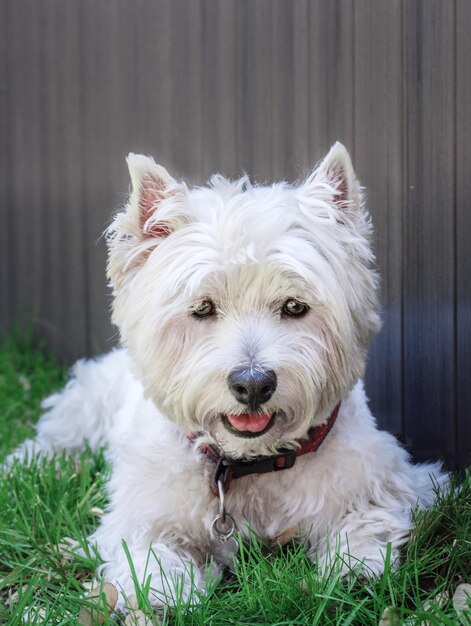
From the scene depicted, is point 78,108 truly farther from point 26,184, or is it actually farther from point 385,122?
point 385,122

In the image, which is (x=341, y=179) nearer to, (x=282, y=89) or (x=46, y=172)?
(x=282, y=89)

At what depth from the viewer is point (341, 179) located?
122 inches

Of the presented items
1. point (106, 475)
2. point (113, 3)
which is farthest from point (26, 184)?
point (106, 475)

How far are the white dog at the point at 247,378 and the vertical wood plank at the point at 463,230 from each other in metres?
0.45

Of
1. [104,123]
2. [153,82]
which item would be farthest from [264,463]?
[104,123]

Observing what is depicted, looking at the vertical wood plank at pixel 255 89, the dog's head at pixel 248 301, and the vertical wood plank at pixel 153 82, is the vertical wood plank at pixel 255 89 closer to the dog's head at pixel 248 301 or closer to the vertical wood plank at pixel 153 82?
the vertical wood plank at pixel 153 82

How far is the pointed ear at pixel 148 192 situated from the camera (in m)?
3.05

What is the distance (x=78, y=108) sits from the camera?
623cm

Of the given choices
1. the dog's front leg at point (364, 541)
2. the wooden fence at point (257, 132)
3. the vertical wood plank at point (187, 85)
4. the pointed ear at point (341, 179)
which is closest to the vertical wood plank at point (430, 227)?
the wooden fence at point (257, 132)

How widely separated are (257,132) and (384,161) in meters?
1.11

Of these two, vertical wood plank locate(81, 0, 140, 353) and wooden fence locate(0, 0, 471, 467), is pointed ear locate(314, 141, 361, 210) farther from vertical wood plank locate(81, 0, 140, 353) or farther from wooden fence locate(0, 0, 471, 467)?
vertical wood plank locate(81, 0, 140, 353)

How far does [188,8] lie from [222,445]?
3.20 metres

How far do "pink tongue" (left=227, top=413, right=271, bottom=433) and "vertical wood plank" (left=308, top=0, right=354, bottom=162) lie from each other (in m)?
1.79

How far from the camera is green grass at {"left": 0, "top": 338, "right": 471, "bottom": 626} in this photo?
2.56 metres
